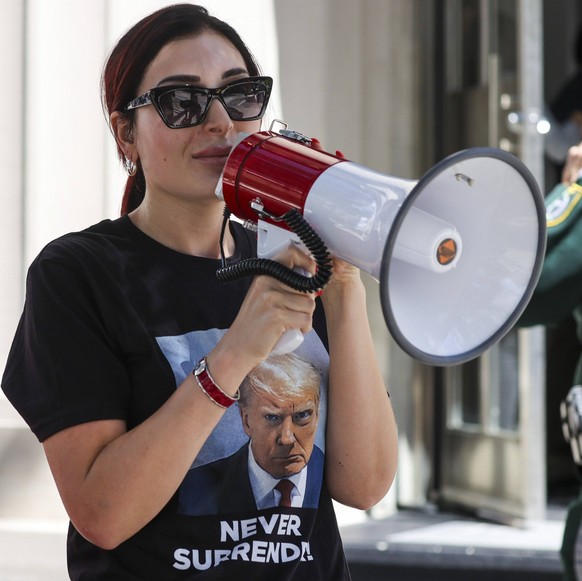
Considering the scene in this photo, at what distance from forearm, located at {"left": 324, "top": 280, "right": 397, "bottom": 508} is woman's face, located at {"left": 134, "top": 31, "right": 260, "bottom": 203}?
262mm

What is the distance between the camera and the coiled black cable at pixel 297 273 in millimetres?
1353

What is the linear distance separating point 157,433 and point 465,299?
1.46 feet

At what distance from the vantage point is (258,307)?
1367mm

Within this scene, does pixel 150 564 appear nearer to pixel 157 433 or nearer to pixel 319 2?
pixel 157 433

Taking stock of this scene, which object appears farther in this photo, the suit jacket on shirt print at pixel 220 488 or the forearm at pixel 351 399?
the forearm at pixel 351 399

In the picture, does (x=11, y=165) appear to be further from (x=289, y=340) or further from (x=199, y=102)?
(x=289, y=340)

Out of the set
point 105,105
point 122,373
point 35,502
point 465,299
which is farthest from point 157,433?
point 35,502

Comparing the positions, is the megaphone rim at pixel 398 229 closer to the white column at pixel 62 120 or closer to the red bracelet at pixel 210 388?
the red bracelet at pixel 210 388

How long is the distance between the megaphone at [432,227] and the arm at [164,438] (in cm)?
9

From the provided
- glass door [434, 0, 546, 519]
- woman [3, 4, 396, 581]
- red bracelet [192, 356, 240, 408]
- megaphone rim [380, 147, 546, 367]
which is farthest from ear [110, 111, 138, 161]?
glass door [434, 0, 546, 519]

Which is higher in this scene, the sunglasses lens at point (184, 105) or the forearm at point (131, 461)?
the sunglasses lens at point (184, 105)

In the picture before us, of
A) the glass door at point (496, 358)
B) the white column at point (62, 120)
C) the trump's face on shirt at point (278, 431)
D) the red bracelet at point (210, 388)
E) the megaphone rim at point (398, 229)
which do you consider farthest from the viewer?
the glass door at point (496, 358)

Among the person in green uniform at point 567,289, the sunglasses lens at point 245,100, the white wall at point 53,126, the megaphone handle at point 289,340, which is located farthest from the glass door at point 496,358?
the megaphone handle at point 289,340

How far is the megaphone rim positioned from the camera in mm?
1266
